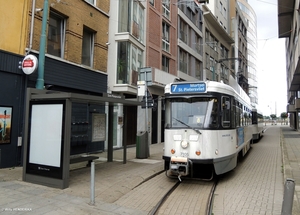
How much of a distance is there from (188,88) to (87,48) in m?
7.58

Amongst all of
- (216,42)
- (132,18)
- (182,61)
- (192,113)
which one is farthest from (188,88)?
(216,42)

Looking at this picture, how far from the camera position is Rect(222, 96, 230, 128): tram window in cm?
768

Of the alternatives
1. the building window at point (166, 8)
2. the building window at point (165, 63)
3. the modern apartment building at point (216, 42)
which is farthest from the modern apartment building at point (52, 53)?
the modern apartment building at point (216, 42)

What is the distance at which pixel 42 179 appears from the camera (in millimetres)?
6703

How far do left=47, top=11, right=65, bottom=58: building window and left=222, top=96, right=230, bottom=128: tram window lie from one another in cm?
752

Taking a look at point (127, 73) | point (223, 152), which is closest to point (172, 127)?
point (223, 152)

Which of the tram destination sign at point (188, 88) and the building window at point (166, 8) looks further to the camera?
the building window at point (166, 8)

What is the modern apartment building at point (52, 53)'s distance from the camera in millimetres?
8930

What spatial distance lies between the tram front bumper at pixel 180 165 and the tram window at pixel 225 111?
66.2 inches

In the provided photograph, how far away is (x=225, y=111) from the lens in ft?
25.6

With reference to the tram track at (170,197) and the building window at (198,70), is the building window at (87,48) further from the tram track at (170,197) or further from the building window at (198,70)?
the building window at (198,70)

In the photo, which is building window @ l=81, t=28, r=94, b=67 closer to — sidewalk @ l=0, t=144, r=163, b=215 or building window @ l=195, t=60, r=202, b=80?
sidewalk @ l=0, t=144, r=163, b=215

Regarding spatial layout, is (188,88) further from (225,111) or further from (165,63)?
(165,63)

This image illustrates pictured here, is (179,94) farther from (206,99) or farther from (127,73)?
(127,73)
